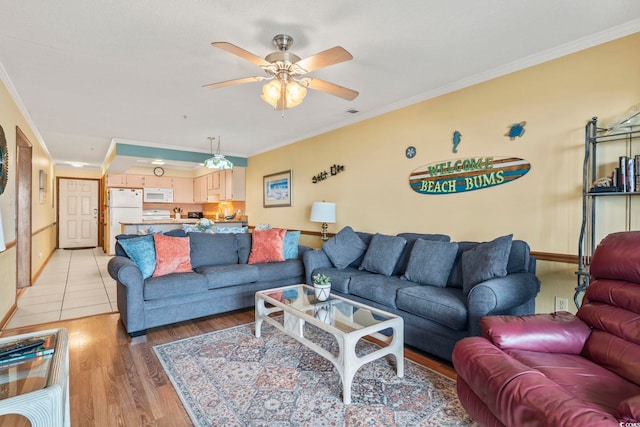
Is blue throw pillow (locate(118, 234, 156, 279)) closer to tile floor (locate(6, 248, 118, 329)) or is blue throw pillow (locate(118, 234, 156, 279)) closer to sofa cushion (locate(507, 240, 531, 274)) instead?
tile floor (locate(6, 248, 118, 329))

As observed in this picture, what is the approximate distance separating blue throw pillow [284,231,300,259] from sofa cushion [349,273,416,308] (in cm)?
126

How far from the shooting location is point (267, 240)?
414 centimetres

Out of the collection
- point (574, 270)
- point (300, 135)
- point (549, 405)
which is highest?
point (300, 135)

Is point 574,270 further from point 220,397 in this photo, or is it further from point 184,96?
point 184,96

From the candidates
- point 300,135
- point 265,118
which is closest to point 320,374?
point 265,118

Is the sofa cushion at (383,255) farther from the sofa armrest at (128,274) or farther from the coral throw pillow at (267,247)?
the sofa armrest at (128,274)

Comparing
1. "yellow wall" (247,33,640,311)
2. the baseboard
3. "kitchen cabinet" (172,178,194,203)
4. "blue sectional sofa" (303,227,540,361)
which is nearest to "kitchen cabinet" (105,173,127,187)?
"kitchen cabinet" (172,178,194,203)

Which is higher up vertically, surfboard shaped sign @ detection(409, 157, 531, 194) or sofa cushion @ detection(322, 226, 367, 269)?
surfboard shaped sign @ detection(409, 157, 531, 194)

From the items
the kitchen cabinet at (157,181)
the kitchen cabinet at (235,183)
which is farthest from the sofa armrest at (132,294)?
the kitchen cabinet at (157,181)

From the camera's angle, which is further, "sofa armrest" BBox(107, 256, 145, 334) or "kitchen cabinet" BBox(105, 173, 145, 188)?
"kitchen cabinet" BBox(105, 173, 145, 188)

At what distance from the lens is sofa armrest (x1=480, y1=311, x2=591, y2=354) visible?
1660 millimetres

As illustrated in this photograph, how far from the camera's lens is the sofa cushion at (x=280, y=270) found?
A: 379 centimetres

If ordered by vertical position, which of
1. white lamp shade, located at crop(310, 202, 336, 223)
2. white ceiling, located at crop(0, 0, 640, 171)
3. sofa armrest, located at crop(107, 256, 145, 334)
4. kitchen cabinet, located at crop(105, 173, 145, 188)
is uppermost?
white ceiling, located at crop(0, 0, 640, 171)

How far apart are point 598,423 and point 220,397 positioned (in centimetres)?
184
